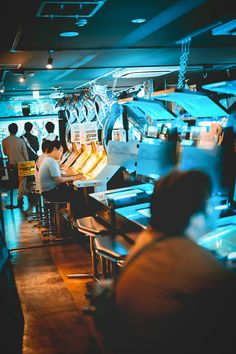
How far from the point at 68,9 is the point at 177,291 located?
8.89 feet

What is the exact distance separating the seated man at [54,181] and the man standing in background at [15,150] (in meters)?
2.99

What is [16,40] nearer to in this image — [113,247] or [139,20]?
[139,20]

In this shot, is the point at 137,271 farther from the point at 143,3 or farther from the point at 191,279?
the point at 143,3

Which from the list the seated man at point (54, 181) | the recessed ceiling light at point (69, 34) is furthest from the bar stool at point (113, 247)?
the seated man at point (54, 181)

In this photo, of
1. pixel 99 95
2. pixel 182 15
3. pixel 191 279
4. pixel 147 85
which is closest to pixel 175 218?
pixel 191 279

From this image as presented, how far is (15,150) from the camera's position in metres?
9.04

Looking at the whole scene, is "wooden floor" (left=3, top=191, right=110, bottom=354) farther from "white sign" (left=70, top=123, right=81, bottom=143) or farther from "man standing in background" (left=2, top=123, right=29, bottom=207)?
"man standing in background" (left=2, top=123, right=29, bottom=207)

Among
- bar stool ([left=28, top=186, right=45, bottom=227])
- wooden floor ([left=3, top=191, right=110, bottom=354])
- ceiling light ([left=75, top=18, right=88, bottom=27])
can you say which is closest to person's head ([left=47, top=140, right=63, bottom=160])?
bar stool ([left=28, top=186, right=45, bottom=227])

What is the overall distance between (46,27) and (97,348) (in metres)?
3.11

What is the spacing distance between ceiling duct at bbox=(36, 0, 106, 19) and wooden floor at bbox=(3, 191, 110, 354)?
287 cm

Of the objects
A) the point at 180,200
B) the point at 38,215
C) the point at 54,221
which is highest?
the point at 180,200

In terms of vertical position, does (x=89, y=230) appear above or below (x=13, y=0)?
below

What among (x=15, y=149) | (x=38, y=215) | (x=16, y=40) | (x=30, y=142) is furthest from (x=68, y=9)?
(x=30, y=142)

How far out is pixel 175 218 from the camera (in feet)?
5.84
